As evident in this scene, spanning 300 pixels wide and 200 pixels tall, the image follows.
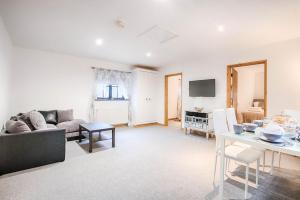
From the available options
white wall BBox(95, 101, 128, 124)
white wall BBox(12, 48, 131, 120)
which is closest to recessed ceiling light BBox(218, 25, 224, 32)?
white wall BBox(12, 48, 131, 120)

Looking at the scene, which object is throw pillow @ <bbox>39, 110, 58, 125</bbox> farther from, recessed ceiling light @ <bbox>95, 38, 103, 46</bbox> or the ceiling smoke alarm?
the ceiling smoke alarm

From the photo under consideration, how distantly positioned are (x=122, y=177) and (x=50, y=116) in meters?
3.02

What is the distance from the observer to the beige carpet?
184 centimetres

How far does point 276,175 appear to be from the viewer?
7.60 feet

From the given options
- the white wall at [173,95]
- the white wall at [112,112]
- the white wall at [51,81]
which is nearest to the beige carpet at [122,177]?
the white wall at [51,81]

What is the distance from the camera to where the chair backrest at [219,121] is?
214 centimetres

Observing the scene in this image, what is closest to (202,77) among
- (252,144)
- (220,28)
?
(220,28)

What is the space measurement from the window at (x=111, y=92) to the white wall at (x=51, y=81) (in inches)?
13.4

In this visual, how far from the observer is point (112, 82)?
557 centimetres

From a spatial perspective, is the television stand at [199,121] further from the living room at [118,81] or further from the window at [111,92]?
the window at [111,92]

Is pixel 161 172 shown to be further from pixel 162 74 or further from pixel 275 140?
pixel 162 74

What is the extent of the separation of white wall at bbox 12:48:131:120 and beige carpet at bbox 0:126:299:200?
1.88 meters

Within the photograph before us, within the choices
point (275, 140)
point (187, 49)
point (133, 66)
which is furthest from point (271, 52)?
point (133, 66)

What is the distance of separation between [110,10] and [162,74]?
13.8ft
